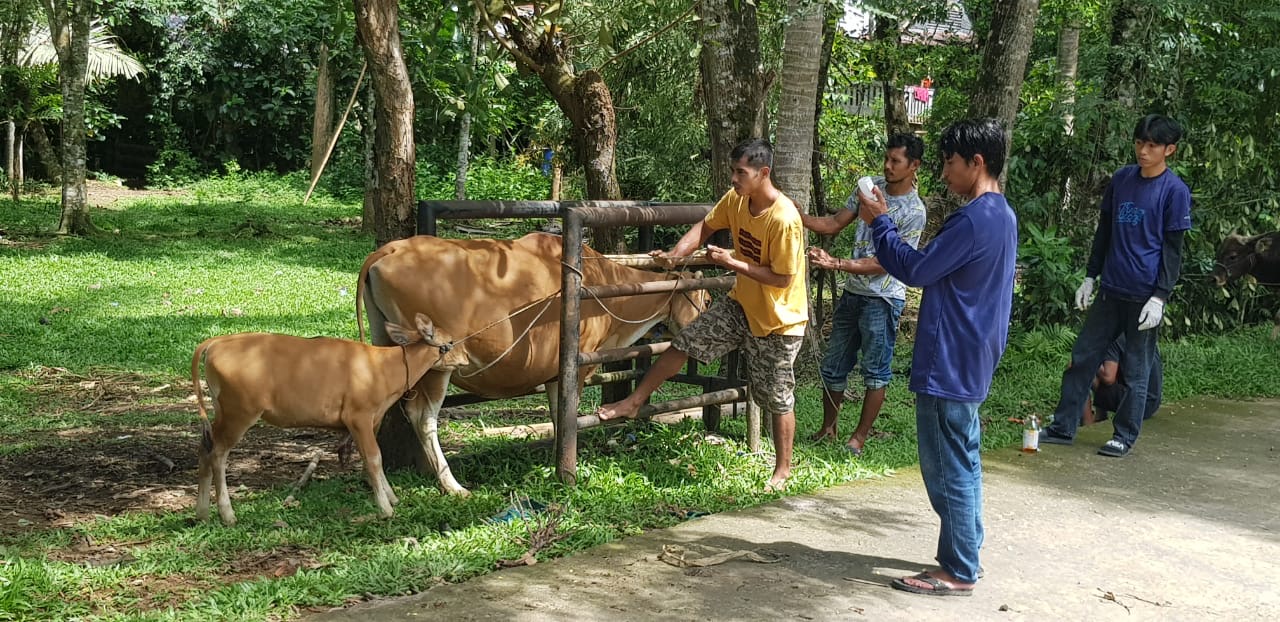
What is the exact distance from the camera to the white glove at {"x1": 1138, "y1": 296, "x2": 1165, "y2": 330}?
20.5ft

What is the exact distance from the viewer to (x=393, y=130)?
5598 millimetres

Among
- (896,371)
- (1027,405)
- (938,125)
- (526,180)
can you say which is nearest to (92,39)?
(526,180)

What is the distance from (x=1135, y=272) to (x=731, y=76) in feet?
8.85

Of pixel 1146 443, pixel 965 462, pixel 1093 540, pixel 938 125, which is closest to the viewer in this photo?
pixel 965 462

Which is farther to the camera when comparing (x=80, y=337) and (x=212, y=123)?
(x=212, y=123)

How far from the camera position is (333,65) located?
22.0 m

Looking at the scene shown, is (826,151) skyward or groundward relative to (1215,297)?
skyward

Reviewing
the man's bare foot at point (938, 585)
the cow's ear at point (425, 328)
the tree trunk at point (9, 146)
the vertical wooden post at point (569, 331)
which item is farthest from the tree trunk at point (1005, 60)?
the tree trunk at point (9, 146)

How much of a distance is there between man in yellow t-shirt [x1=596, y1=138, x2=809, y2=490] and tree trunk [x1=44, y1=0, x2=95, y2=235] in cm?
1194

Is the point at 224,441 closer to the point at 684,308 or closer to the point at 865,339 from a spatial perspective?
the point at 684,308

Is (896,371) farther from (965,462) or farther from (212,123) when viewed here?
(212,123)

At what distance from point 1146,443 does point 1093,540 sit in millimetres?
2078

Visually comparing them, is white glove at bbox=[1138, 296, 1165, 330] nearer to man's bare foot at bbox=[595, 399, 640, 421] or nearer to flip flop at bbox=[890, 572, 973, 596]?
flip flop at bbox=[890, 572, 973, 596]

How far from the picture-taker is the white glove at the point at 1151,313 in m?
6.26
